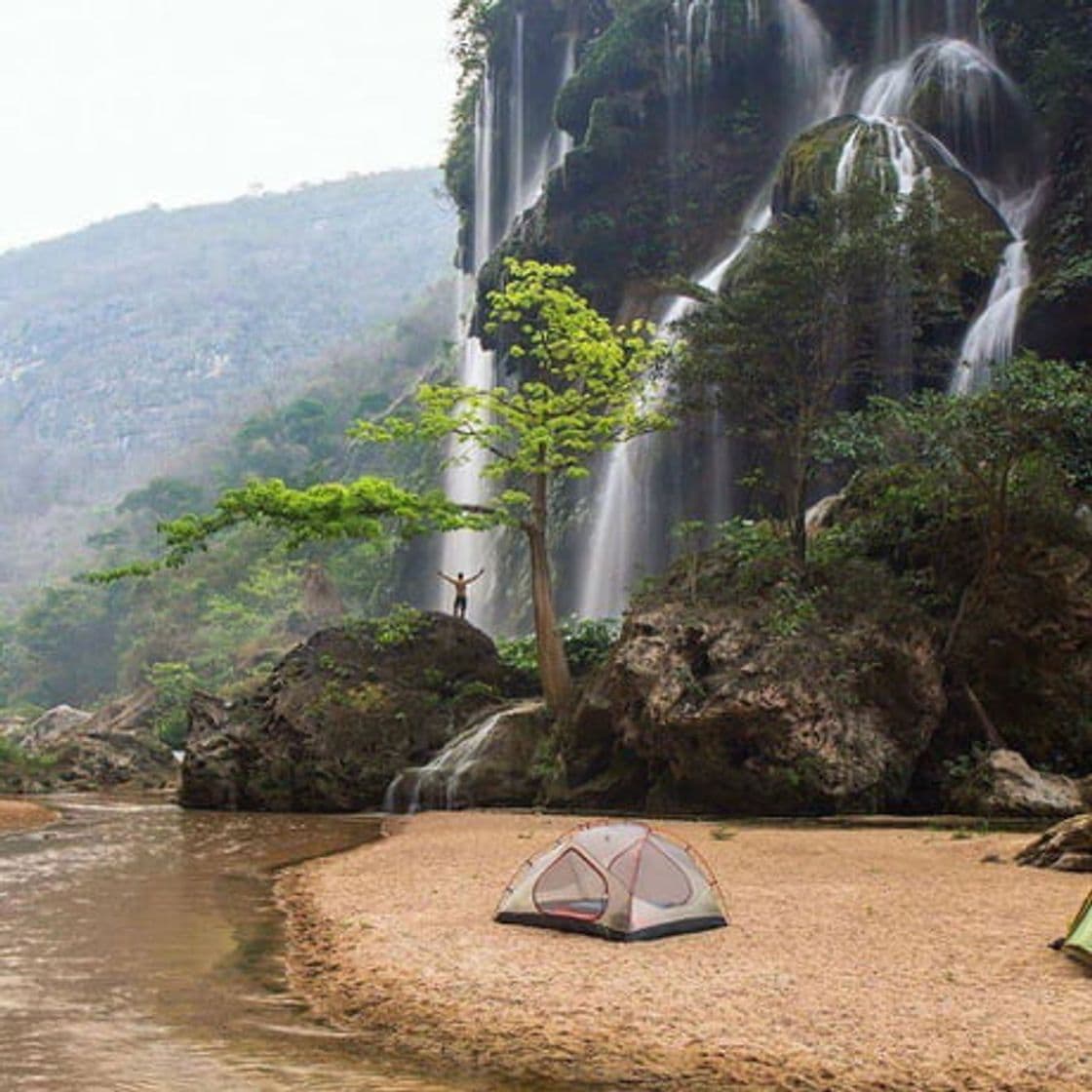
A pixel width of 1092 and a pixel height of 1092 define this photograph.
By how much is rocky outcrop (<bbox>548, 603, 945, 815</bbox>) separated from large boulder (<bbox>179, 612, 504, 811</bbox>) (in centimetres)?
619

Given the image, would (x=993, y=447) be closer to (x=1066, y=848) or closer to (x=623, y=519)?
(x=1066, y=848)

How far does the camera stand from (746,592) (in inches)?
908

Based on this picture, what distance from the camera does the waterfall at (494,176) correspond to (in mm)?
52812

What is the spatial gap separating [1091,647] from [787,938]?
514 inches

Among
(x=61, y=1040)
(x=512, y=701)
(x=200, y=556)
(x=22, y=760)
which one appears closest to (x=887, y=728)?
(x=512, y=701)

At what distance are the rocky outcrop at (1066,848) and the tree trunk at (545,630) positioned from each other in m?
12.7

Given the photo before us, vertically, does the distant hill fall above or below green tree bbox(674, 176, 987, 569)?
above

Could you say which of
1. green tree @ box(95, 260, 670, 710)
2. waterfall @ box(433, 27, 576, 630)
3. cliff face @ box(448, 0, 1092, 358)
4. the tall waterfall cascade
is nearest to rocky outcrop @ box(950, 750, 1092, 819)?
green tree @ box(95, 260, 670, 710)

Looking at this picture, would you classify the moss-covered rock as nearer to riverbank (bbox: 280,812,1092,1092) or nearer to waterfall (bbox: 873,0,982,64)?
riverbank (bbox: 280,812,1092,1092)

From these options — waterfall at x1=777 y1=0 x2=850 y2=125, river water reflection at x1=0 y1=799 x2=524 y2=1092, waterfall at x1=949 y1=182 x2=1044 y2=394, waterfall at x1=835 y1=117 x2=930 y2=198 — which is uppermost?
waterfall at x1=777 y1=0 x2=850 y2=125

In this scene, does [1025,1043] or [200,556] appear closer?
[1025,1043]

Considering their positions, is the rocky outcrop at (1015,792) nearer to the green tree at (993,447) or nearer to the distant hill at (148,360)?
the green tree at (993,447)

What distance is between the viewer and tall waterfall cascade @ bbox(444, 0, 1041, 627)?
1297 inches

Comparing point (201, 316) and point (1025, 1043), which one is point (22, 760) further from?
point (201, 316)
